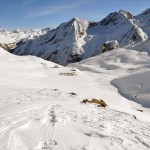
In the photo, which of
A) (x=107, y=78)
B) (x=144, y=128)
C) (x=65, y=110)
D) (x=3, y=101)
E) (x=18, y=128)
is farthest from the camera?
(x=107, y=78)

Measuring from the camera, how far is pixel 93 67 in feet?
235

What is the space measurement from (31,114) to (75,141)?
15.8ft

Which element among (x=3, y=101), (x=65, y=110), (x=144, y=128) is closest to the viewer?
(x=144, y=128)

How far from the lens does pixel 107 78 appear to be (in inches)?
2151

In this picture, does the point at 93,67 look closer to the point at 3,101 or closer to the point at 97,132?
the point at 3,101

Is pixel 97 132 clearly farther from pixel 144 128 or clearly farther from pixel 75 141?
pixel 144 128

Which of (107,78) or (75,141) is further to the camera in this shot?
(107,78)

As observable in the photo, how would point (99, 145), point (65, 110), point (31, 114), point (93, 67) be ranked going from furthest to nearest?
point (93, 67) → point (65, 110) → point (31, 114) → point (99, 145)

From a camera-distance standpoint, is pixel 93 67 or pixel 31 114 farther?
pixel 93 67

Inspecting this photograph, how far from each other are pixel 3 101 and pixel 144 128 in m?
10.6

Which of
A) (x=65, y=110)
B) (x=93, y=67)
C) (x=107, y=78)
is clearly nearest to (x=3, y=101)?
(x=65, y=110)

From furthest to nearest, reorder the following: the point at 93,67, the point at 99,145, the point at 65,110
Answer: the point at 93,67
the point at 65,110
the point at 99,145

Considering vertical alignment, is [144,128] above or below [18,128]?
below

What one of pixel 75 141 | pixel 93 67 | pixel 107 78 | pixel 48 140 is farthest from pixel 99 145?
pixel 93 67
